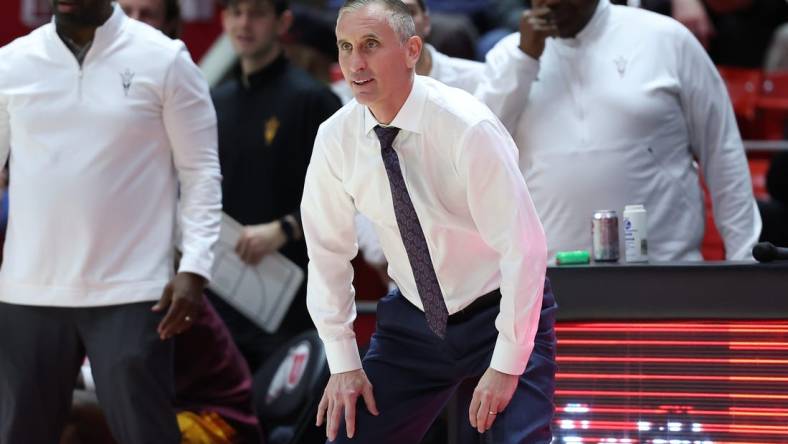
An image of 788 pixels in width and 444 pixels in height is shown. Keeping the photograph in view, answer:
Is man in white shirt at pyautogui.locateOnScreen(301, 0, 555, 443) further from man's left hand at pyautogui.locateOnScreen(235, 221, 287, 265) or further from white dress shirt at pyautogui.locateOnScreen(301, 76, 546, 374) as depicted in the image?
man's left hand at pyautogui.locateOnScreen(235, 221, 287, 265)

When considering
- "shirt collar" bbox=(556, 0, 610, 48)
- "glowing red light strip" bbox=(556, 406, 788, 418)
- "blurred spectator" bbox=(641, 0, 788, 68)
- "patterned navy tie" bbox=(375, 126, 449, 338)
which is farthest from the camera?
"blurred spectator" bbox=(641, 0, 788, 68)

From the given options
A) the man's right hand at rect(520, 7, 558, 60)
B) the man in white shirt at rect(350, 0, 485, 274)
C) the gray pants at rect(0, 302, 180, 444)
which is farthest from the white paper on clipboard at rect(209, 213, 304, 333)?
the man's right hand at rect(520, 7, 558, 60)

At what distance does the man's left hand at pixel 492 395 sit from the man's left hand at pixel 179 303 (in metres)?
1.38

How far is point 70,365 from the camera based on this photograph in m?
4.60

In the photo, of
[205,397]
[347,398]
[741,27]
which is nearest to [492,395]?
[347,398]

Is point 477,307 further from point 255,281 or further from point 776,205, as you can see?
point 776,205

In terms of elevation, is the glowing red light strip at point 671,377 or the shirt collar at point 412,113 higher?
the shirt collar at point 412,113

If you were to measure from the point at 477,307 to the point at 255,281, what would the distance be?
86.0 inches

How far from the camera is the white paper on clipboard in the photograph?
5.77m

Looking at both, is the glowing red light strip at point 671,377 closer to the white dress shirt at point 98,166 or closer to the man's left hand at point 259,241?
the white dress shirt at point 98,166

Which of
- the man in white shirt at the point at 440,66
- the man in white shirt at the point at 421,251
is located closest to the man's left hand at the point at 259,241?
the man in white shirt at the point at 440,66

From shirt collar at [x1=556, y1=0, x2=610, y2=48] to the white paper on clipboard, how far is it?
1.51m

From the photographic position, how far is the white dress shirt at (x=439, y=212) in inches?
137

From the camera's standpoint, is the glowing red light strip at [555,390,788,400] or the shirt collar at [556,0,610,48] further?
the shirt collar at [556,0,610,48]
